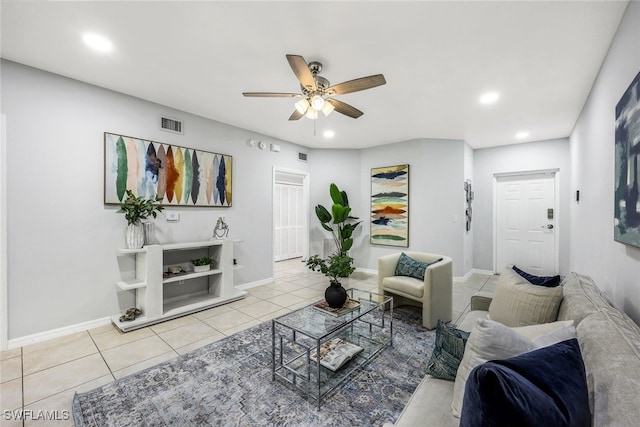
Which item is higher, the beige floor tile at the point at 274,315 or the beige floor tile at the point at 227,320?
the beige floor tile at the point at 274,315

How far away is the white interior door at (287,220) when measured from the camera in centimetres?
718

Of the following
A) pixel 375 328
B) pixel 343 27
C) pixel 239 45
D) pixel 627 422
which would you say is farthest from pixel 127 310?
pixel 627 422

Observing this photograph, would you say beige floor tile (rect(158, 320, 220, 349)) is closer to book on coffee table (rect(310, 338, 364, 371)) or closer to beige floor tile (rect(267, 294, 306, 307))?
beige floor tile (rect(267, 294, 306, 307))

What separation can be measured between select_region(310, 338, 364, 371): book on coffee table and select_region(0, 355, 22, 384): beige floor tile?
231cm

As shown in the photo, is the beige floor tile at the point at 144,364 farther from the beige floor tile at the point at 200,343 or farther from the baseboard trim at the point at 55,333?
the baseboard trim at the point at 55,333

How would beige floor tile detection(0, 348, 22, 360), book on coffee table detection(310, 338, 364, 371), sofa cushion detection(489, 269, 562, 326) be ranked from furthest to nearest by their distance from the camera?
beige floor tile detection(0, 348, 22, 360) → book on coffee table detection(310, 338, 364, 371) → sofa cushion detection(489, 269, 562, 326)

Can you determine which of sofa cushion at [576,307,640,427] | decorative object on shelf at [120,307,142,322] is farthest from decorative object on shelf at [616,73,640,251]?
decorative object on shelf at [120,307,142,322]

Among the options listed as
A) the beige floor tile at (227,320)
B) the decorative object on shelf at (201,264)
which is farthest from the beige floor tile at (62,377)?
the decorative object on shelf at (201,264)

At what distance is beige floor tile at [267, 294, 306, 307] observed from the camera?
12.2ft

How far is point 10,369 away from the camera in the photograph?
2.16 meters

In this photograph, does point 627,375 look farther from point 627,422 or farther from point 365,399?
point 365,399

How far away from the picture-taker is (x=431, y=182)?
16.1 ft

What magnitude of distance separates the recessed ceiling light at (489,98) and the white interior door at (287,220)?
193 inches

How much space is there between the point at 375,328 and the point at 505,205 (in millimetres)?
4178
